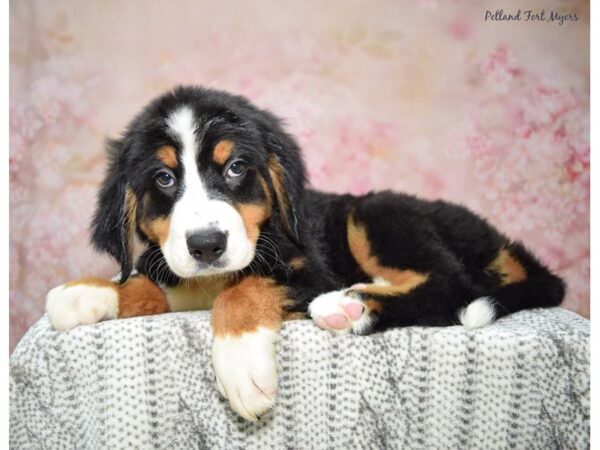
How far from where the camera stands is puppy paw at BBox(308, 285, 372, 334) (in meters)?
1.70

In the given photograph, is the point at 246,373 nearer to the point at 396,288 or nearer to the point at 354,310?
the point at 354,310

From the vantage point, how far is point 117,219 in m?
2.06

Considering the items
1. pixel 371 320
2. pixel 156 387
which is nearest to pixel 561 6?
pixel 371 320

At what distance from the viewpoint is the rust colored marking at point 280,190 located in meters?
2.11

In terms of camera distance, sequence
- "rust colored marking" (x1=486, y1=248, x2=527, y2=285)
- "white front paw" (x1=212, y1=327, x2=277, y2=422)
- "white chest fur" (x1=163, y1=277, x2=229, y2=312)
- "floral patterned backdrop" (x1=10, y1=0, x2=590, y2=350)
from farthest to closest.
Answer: "floral patterned backdrop" (x1=10, y1=0, x2=590, y2=350), "rust colored marking" (x1=486, y1=248, x2=527, y2=285), "white chest fur" (x1=163, y1=277, x2=229, y2=312), "white front paw" (x1=212, y1=327, x2=277, y2=422)

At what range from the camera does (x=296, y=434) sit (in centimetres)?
170

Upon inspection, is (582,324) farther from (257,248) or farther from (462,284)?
(257,248)

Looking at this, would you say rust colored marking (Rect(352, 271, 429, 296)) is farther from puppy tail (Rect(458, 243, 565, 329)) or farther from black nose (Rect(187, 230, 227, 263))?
black nose (Rect(187, 230, 227, 263))

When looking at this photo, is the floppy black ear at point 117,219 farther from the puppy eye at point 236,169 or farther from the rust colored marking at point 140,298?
the puppy eye at point 236,169

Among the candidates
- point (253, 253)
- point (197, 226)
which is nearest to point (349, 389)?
point (253, 253)

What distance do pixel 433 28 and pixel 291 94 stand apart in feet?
2.77

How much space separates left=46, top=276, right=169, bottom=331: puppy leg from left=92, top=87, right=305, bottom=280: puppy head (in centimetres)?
9

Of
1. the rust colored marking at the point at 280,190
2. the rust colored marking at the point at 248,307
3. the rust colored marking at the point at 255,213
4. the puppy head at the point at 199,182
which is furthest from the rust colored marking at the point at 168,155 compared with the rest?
the rust colored marking at the point at 248,307

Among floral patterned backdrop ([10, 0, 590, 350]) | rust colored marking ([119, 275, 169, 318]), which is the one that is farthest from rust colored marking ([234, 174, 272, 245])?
floral patterned backdrop ([10, 0, 590, 350])
